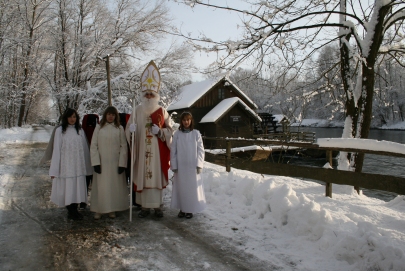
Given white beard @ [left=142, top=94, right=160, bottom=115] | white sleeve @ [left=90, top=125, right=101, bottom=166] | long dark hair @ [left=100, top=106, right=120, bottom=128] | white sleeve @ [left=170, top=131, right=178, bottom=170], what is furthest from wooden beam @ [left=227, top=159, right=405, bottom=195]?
white sleeve @ [left=90, top=125, right=101, bottom=166]

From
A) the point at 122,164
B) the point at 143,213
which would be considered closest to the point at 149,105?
the point at 122,164

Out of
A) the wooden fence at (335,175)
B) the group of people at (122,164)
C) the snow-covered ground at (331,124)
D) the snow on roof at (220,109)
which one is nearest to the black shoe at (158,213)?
the group of people at (122,164)

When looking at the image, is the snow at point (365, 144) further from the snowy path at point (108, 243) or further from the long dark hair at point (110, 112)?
the long dark hair at point (110, 112)

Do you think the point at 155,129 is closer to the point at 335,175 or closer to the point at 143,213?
the point at 143,213

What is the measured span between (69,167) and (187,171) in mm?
1760

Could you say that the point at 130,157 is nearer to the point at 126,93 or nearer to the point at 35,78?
the point at 126,93

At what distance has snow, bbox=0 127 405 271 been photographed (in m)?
3.09

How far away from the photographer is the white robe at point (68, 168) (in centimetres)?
450

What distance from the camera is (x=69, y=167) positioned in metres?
4.55

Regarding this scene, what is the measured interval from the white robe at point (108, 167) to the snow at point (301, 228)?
1102 millimetres

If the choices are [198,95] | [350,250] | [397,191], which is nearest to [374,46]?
[397,191]

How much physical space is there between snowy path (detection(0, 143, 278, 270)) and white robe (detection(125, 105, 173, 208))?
0.32 m

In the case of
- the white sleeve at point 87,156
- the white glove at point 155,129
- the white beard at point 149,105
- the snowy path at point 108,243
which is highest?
the white beard at point 149,105

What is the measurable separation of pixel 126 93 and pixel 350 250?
13794 millimetres
